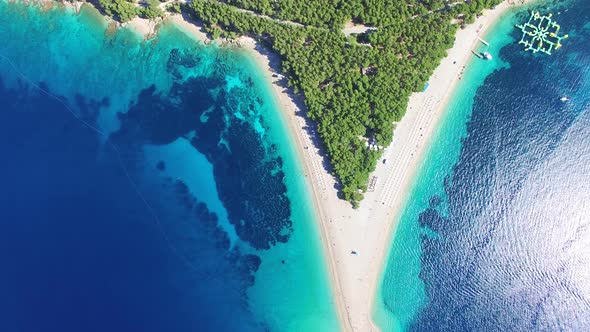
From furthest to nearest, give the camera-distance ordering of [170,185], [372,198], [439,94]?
[170,185] → [439,94] → [372,198]

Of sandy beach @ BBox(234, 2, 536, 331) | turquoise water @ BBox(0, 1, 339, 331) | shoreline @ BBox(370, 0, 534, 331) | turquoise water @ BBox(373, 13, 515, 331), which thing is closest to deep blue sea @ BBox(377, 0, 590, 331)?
turquoise water @ BBox(373, 13, 515, 331)

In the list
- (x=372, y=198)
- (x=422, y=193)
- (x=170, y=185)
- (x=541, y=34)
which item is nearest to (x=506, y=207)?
(x=422, y=193)

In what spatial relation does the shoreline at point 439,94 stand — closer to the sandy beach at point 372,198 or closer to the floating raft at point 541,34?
the sandy beach at point 372,198

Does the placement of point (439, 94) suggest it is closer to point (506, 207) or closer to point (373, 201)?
point (373, 201)

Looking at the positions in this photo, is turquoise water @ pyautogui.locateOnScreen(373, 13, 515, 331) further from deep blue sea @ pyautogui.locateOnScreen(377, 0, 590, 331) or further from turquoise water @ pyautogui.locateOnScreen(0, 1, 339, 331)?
turquoise water @ pyautogui.locateOnScreen(0, 1, 339, 331)

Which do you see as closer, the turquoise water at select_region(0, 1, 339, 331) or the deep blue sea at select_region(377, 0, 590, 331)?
the deep blue sea at select_region(377, 0, 590, 331)

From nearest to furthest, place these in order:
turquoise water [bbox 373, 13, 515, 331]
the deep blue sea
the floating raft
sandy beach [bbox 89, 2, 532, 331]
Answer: the deep blue sea, turquoise water [bbox 373, 13, 515, 331], sandy beach [bbox 89, 2, 532, 331], the floating raft

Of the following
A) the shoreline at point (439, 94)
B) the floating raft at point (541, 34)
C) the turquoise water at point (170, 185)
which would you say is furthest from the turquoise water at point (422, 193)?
the turquoise water at point (170, 185)
